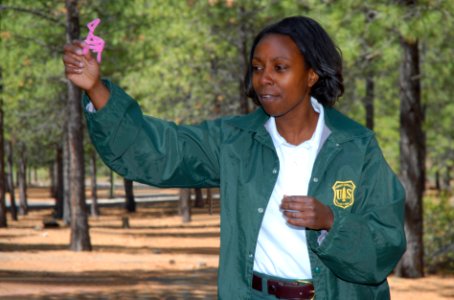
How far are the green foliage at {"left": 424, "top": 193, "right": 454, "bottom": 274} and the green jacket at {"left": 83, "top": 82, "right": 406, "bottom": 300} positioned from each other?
14566 millimetres

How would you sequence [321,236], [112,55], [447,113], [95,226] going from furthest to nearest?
[447,113]
[95,226]
[112,55]
[321,236]

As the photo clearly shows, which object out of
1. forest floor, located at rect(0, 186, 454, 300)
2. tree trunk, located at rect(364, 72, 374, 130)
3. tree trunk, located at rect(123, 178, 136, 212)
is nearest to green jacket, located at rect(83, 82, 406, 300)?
forest floor, located at rect(0, 186, 454, 300)

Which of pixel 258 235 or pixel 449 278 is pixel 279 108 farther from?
pixel 449 278

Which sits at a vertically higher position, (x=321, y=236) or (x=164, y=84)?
(x=164, y=84)

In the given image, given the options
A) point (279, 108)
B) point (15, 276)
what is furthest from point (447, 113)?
point (279, 108)

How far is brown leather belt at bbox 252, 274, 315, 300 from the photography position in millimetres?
3109

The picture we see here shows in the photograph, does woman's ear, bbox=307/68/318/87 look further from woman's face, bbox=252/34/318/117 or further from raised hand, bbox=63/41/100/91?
raised hand, bbox=63/41/100/91

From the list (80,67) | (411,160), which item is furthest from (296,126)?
(411,160)

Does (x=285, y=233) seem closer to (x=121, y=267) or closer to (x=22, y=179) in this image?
(x=121, y=267)

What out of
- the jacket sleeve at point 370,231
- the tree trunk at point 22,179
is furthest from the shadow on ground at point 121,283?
the tree trunk at point 22,179

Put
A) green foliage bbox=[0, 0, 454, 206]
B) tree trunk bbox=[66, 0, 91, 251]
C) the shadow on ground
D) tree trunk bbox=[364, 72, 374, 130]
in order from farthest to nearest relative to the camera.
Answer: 1. tree trunk bbox=[364, 72, 374, 130]
2. tree trunk bbox=[66, 0, 91, 251]
3. green foliage bbox=[0, 0, 454, 206]
4. the shadow on ground

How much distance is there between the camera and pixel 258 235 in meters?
3.13

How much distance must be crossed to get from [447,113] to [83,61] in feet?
113

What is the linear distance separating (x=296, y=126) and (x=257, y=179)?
299 mm
